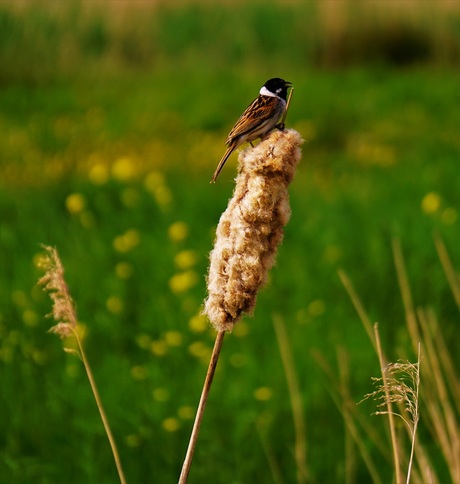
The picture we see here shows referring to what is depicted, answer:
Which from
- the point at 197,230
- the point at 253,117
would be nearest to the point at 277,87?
the point at 253,117

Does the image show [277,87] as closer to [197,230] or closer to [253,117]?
[253,117]

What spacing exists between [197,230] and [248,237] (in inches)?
171

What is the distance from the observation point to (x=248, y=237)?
1242mm

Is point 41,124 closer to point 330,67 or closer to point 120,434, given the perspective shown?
point 330,67

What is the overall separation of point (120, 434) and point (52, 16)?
9.18 m

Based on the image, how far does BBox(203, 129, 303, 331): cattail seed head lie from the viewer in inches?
48.8

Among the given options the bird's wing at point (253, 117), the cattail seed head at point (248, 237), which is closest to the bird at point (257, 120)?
the bird's wing at point (253, 117)

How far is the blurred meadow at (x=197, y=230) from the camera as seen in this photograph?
11.5 ft

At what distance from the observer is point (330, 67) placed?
11.9m

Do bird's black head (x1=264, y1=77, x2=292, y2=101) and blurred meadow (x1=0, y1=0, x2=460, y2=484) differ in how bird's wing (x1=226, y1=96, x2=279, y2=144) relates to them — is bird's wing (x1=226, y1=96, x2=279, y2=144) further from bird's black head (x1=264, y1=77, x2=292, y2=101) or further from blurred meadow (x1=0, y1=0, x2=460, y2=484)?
blurred meadow (x1=0, y1=0, x2=460, y2=484)

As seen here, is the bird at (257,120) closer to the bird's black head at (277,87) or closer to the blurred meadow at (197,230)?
the bird's black head at (277,87)

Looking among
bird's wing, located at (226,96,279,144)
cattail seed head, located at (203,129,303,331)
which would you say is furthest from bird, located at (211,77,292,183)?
cattail seed head, located at (203,129,303,331)

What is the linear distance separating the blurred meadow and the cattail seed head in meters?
0.14

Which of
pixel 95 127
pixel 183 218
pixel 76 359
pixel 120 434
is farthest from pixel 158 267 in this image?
pixel 95 127
